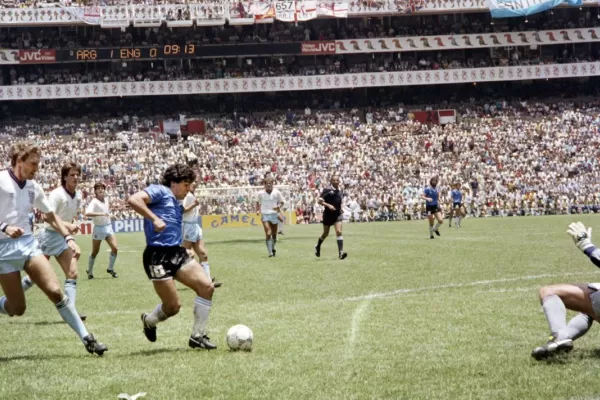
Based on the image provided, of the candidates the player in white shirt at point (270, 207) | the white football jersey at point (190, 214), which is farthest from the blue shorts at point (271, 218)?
the white football jersey at point (190, 214)

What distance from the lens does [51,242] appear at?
13523 millimetres

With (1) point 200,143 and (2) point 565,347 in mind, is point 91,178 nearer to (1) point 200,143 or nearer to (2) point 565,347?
(1) point 200,143

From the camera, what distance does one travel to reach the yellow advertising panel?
53812 mm

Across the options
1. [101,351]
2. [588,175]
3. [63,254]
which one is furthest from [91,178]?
[101,351]

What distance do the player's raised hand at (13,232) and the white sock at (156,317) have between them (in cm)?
172

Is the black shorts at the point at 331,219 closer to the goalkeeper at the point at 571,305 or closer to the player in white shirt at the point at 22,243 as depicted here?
the player in white shirt at the point at 22,243

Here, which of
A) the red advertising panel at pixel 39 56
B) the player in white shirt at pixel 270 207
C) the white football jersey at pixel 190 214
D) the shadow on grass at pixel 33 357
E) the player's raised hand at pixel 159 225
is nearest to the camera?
the player's raised hand at pixel 159 225

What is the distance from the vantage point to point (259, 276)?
1958cm

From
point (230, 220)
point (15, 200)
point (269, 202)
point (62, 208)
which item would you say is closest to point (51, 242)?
point (62, 208)

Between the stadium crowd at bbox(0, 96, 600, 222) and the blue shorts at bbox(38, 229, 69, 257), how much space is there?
A: 4074 cm

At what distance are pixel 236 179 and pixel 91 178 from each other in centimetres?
956

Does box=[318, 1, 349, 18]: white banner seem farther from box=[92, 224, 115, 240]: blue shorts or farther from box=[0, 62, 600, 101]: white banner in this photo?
box=[92, 224, 115, 240]: blue shorts

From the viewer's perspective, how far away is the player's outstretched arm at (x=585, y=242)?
303 inches

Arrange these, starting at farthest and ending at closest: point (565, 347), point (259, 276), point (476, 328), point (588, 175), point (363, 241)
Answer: point (588, 175) → point (363, 241) → point (259, 276) → point (476, 328) → point (565, 347)
